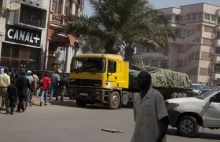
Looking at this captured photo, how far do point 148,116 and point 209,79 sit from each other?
7414cm

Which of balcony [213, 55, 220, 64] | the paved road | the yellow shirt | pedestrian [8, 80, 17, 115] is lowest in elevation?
the paved road

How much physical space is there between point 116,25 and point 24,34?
19.6 ft

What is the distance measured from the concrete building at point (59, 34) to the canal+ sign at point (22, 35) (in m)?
→ 1.21

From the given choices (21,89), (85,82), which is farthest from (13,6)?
(21,89)

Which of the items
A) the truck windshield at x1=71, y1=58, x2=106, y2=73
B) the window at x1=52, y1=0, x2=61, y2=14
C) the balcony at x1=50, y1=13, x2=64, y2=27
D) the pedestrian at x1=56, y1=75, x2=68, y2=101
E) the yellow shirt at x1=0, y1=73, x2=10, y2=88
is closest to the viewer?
the yellow shirt at x1=0, y1=73, x2=10, y2=88

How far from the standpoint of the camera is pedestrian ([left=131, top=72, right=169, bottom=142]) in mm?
4855

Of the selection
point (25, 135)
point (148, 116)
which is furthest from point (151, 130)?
point (25, 135)

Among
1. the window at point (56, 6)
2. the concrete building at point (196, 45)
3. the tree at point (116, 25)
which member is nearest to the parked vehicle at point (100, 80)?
the tree at point (116, 25)

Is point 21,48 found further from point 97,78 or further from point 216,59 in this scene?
point 216,59

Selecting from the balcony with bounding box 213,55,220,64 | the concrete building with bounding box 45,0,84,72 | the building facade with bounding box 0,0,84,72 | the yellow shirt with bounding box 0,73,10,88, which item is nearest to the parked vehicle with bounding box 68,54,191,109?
the yellow shirt with bounding box 0,73,10,88

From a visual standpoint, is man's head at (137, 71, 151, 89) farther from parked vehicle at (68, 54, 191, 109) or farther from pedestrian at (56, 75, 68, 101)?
pedestrian at (56, 75, 68, 101)

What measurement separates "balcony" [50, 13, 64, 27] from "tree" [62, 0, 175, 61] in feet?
3.79

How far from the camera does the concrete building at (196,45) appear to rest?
3000 inches

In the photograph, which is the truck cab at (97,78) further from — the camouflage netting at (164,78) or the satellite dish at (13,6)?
the satellite dish at (13,6)
